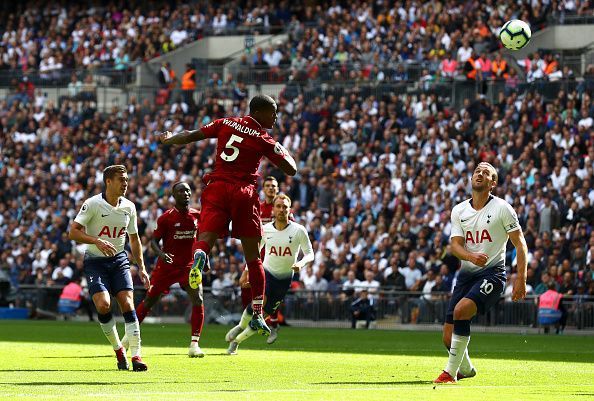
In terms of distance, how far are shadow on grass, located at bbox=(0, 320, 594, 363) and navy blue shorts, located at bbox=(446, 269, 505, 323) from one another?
492 centimetres

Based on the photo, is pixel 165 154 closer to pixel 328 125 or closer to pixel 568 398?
pixel 328 125

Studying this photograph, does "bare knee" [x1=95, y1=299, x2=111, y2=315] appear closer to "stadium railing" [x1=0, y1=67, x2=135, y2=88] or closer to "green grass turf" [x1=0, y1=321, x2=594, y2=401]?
"green grass turf" [x1=0, y1=321, x2=594, y2=401]

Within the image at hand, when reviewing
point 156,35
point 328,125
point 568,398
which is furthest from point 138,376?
point 156,35

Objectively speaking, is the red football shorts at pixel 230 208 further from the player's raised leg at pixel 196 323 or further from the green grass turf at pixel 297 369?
the player's raised leg at pixel 196 323

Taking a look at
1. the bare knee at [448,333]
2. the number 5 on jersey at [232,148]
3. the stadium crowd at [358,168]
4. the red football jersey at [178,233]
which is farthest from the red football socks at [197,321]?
the stadium crowd at [358,168]

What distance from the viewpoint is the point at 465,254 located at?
13969mm

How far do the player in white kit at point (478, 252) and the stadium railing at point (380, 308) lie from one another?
48.5ft

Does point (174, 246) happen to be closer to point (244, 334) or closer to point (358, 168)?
point (244, 334)

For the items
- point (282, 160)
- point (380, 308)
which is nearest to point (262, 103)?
point (282, 160)

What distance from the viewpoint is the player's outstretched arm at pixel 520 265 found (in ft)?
44.7

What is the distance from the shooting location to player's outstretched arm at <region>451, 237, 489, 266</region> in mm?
13820

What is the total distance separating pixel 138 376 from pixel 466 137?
2131 centimetres

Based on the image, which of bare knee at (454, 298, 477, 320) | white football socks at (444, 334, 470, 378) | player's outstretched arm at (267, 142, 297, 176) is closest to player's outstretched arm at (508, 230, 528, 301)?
bare knee at (454, 298, 477, 320)

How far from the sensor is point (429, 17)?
1548 inches
